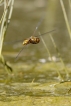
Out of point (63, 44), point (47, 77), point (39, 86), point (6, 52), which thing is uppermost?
point (39, 86)

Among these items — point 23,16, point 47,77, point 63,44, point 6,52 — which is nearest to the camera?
point 47,77

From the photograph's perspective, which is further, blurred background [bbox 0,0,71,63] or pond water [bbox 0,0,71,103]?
blurred background [bbox 0,0,71,63]

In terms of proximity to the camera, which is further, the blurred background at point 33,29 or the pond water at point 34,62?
the blurred background at point 33,29

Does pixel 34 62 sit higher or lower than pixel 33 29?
higher

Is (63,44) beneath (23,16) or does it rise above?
above

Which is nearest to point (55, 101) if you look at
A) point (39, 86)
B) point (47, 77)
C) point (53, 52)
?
point (39, 86)

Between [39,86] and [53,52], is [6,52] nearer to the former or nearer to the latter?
[53,52]

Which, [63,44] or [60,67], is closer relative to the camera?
[60,67]

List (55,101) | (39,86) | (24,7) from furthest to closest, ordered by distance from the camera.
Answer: (24,7), (39,86), (55,101)
